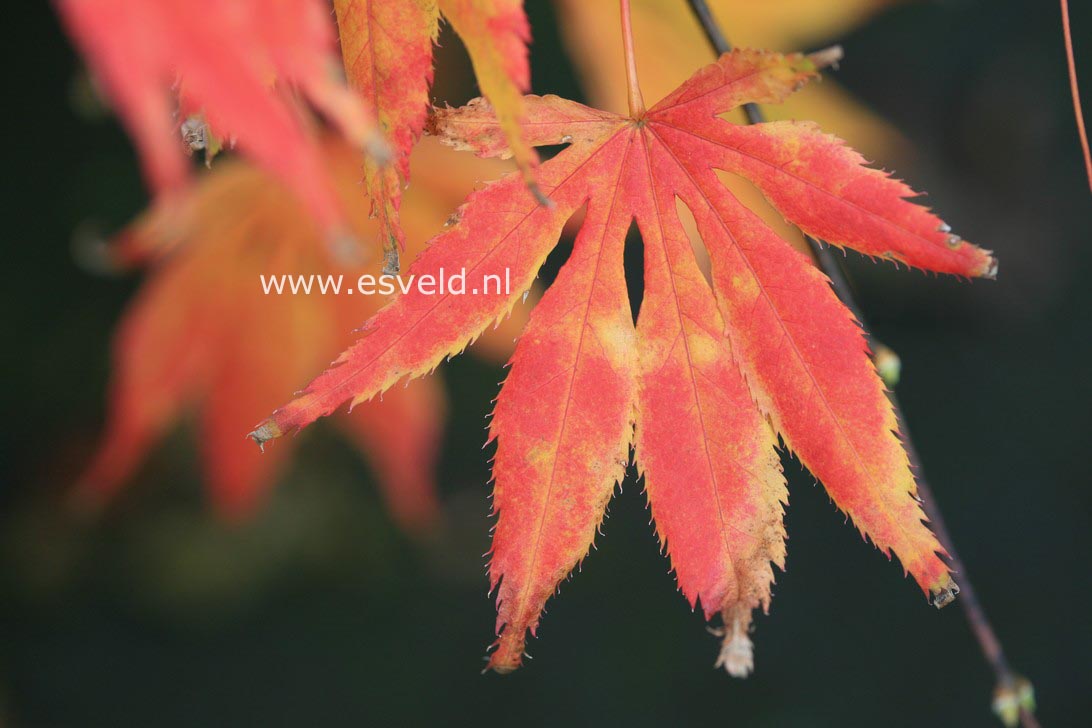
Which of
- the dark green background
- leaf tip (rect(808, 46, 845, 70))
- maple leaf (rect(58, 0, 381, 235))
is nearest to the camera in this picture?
maple leaf (rect(58, 0, 381, 235))

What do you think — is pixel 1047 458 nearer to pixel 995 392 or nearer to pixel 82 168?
pixel 995 392

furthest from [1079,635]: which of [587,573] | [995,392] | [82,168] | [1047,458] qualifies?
[82,168]

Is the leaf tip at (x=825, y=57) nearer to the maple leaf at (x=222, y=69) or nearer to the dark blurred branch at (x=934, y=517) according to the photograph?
the dark blurred branch at (x=934, y=517)

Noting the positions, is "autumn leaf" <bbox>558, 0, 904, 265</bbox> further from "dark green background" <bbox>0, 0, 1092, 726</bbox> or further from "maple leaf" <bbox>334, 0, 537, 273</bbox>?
"dark green background" <bbox>0, 0, 1092, 726</bbox>

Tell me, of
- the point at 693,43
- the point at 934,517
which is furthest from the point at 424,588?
the point at 934,517

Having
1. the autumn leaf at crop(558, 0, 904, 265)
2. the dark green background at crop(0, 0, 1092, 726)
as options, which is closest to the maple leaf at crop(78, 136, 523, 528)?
the autumn leaf at crop(558, 0, 904, 265)

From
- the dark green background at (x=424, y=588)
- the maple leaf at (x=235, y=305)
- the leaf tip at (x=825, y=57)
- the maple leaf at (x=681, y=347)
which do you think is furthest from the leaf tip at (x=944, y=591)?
the dark green background at (x=424, y=588)

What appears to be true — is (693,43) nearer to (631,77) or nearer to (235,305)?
(631,77)
